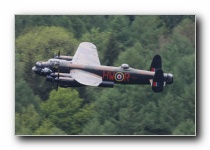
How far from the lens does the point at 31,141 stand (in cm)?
14200

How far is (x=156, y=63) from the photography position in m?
142

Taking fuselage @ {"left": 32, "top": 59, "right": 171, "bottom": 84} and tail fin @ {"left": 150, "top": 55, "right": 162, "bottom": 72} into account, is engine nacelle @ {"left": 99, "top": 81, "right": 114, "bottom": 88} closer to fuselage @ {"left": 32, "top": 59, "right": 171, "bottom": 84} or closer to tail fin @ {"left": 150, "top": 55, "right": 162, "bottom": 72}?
fuselage @ {"left": 32, "top": 59, "right": 171, "bottom": 84}

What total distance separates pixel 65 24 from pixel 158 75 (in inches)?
71.1

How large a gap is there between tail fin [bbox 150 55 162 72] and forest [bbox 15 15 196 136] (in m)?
0.07

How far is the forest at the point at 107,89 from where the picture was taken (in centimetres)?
14212

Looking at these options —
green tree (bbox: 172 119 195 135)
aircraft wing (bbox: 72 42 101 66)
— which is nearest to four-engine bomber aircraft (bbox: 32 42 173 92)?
aircraft wing (bbox: 72 42 101 66)

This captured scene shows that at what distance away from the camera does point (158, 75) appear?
467 feet

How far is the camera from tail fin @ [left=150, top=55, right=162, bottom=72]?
142375 millimetres

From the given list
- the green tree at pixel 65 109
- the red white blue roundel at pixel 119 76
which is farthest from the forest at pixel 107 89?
the red white blue roundel at pixel 119 76

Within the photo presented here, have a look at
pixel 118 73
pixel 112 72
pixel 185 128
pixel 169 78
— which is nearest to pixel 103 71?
pixel 112 72

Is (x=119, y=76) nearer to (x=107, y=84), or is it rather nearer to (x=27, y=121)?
(x=107, y=84)

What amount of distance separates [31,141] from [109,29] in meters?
2.40
